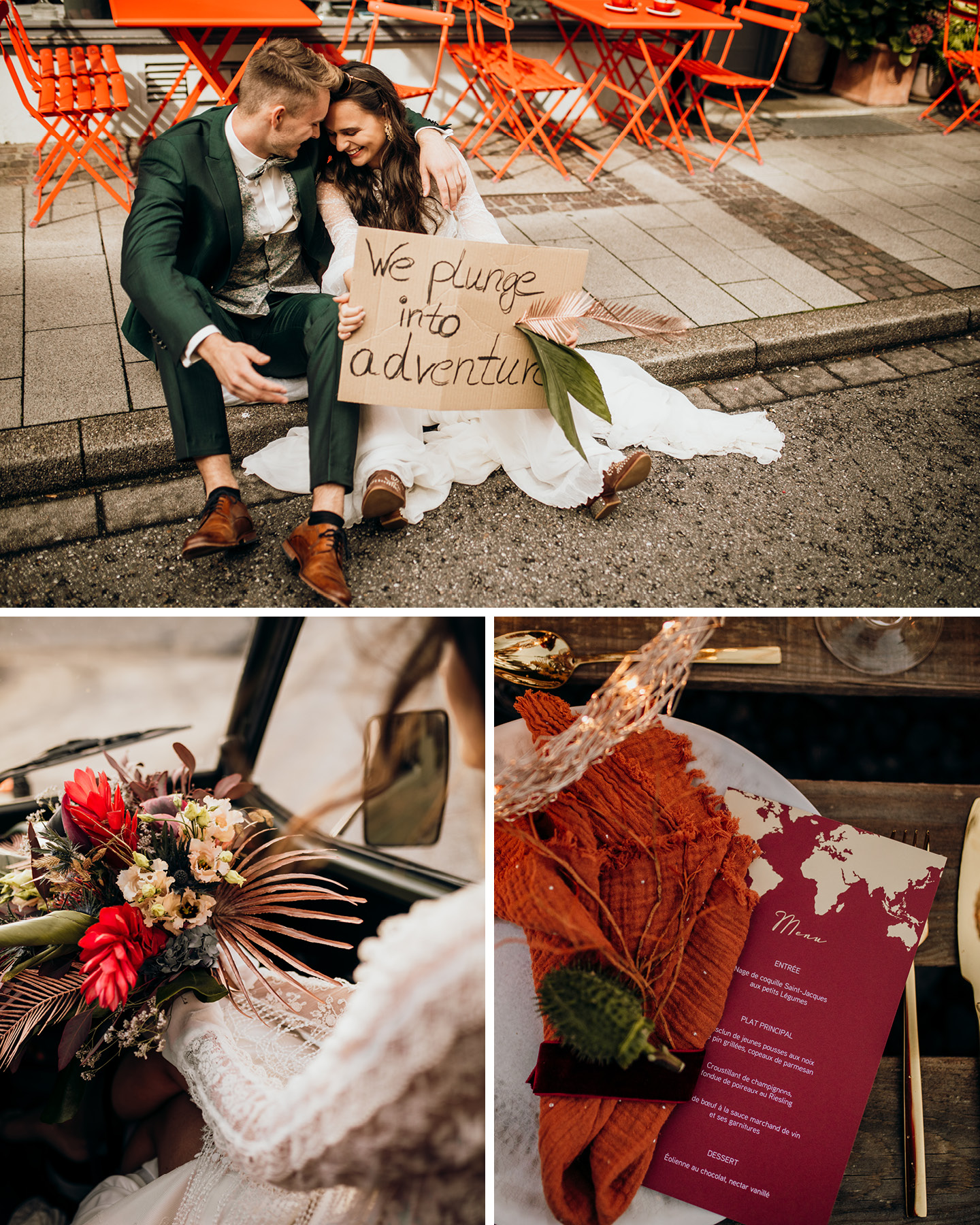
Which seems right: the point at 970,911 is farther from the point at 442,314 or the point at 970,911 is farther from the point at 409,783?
the point at 442,314

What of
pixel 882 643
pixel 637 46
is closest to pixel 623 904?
pixel 882 643

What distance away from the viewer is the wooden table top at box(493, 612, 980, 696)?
1.79 m

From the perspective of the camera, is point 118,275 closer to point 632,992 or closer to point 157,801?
point 157,801

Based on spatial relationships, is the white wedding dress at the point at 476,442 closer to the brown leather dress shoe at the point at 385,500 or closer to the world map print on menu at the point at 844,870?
the brown leather dress shoe at the point at 385,500

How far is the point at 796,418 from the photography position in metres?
3.41

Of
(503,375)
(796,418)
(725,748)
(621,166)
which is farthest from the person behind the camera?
(621,166)

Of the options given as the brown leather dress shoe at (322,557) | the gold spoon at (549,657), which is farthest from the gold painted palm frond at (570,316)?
the gold spoon at (549,657)

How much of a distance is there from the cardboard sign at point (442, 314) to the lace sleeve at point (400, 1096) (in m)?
1.42

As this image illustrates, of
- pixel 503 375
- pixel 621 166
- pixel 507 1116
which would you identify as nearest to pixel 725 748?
pixel 507 1116

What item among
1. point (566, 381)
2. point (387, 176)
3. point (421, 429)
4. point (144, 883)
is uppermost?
point (387, 176)

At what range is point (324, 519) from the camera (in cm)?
245

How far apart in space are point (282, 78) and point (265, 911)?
212cm

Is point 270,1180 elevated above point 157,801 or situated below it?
below

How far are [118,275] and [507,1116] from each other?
140 inches
